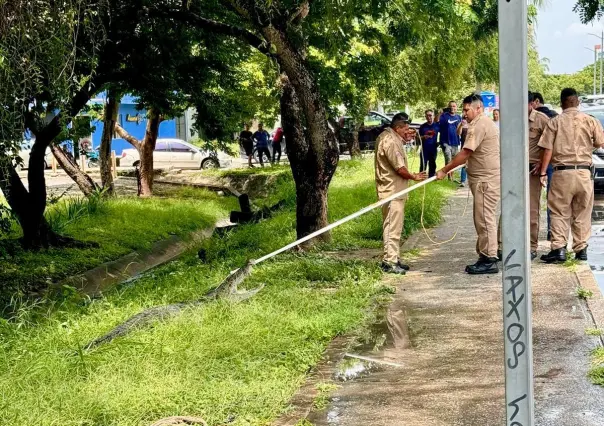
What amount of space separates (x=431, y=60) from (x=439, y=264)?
16.8 m

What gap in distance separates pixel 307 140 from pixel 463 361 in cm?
607

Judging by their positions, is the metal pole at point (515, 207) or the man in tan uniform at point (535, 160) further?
the man in tan uniform at point (535, 160)

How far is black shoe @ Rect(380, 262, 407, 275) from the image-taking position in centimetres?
1022

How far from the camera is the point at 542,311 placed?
7.92 metres

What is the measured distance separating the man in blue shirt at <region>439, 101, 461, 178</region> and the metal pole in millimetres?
17546

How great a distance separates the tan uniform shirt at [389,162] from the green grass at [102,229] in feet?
15.7

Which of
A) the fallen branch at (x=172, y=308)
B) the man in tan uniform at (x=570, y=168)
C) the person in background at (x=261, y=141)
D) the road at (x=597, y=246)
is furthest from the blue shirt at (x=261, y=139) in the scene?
the fallen branch at (x=172, y=308)

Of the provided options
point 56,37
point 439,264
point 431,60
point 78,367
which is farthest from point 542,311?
point 431,60

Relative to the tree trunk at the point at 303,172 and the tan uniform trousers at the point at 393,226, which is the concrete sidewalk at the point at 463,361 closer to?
the tan uniform trousers at the point at 393,226

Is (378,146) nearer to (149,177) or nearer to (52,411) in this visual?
(52,411)

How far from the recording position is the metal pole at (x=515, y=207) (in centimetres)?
284

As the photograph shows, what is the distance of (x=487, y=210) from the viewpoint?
970 centimetres

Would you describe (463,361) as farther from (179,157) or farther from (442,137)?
(179,157)

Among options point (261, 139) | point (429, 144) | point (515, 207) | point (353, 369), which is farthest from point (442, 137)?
point (515, 207)
